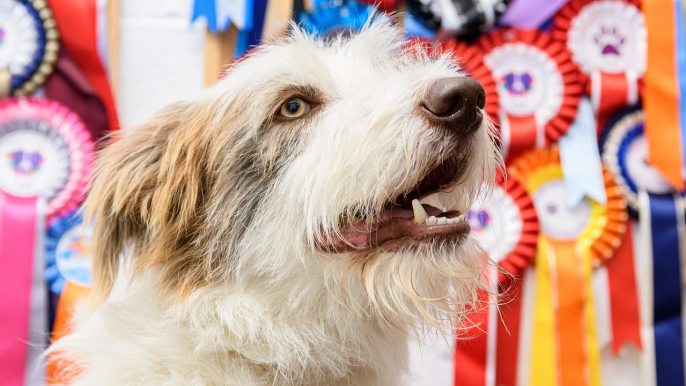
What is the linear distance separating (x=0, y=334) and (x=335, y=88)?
67.4 inches

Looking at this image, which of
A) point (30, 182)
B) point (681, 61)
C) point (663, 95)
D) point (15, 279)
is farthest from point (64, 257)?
point (681, 61)

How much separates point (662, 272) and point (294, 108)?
181 centimetres

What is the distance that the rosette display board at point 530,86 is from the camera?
227 cm

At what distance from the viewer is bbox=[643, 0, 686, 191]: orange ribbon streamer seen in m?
2.21

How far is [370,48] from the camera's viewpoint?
1545mm

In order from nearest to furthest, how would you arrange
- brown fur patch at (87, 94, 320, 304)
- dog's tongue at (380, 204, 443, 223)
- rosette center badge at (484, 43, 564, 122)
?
1. dog's tongue at (380, 204, 443, 223)
2. brown fur patch at (87, 94, 320, 304)
3. rosette center badge at (484, 43, 564, 122)

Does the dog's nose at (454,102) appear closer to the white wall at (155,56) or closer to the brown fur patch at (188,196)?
the brown fur patch at (188,196)

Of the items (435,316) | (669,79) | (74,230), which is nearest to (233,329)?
(435,316)

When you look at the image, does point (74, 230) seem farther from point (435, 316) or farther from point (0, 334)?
point (435, 316)

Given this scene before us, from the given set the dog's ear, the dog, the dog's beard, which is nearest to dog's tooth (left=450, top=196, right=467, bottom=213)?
the dog

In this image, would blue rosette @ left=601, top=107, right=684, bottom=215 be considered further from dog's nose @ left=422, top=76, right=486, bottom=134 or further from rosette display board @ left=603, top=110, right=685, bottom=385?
dog's nose @ left=422, top=76, right=486, bottom=134

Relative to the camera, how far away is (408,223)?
120cm

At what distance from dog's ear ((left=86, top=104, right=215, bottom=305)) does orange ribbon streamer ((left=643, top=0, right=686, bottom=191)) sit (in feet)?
→ 6.12

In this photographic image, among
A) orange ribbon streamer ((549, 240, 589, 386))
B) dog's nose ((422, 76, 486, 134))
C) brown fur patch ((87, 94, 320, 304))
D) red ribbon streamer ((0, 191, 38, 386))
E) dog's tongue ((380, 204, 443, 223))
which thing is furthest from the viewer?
orange ribbon streamer ((549, 240, 589, 386))
